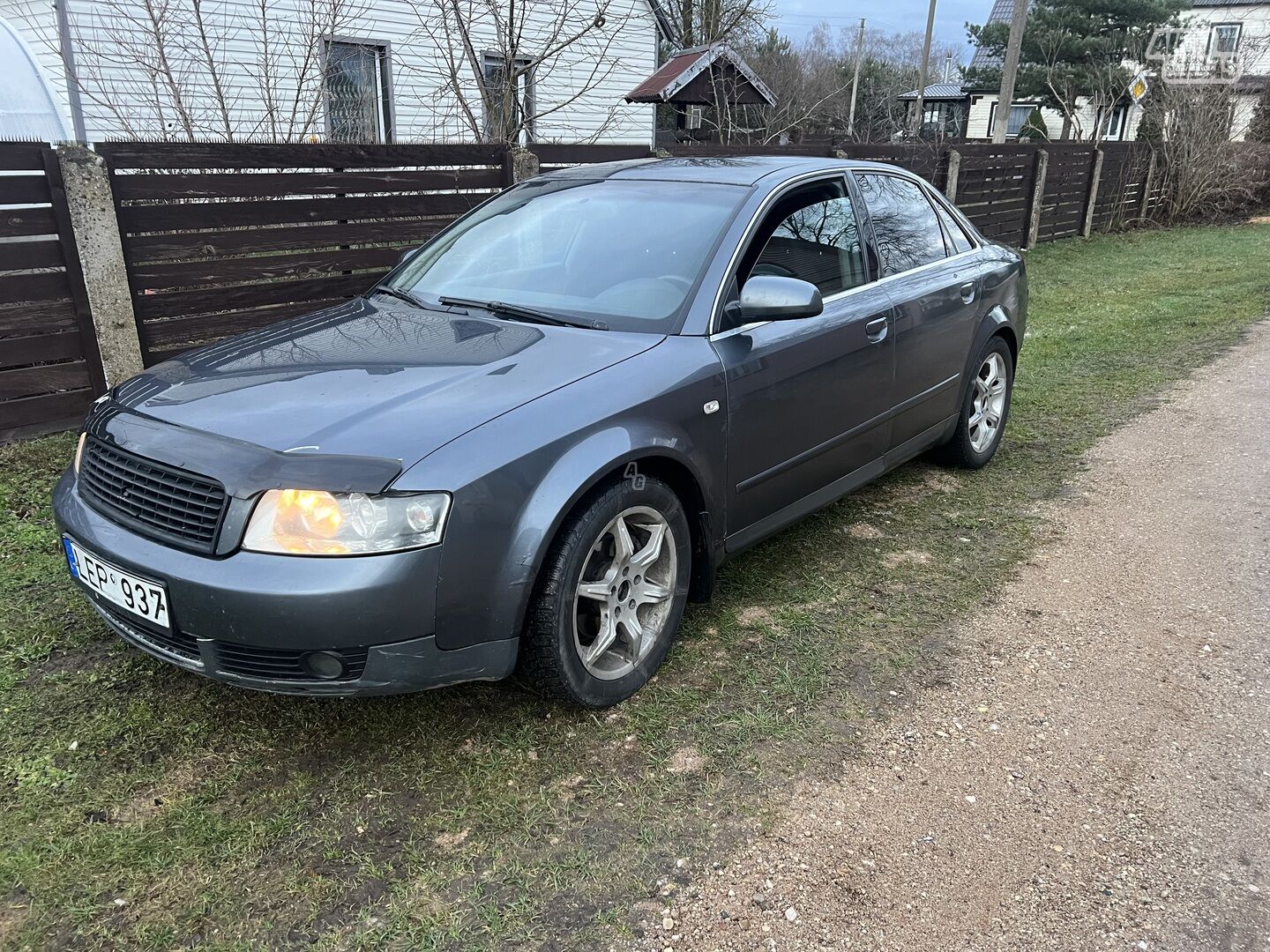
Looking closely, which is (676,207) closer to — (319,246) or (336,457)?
(336,457)

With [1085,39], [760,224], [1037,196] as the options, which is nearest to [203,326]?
[760,224]

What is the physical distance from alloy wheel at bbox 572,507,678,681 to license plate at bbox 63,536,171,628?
1.12 m

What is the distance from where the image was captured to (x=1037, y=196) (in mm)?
14992

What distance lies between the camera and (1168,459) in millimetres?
5488

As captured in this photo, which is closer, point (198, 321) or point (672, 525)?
point (672, 525)

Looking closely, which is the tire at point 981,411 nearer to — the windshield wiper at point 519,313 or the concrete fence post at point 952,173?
the windshield wiper at point 519,313

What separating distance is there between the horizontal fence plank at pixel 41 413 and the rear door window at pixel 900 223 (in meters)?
4.54

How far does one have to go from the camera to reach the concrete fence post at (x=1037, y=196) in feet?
48.3

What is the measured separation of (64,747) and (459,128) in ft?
35.7

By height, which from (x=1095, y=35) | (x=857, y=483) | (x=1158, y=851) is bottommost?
(x=1158, y=851)

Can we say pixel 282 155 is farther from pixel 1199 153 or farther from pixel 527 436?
pixel 1199 153

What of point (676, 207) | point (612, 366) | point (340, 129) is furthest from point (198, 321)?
point (340, 129)

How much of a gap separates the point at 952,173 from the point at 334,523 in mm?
12194

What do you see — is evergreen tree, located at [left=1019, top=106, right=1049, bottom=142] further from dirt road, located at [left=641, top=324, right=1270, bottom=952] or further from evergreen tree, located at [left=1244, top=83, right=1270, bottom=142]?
dirt road, located at [left=641, top=324, right=1270, bottom=952]
